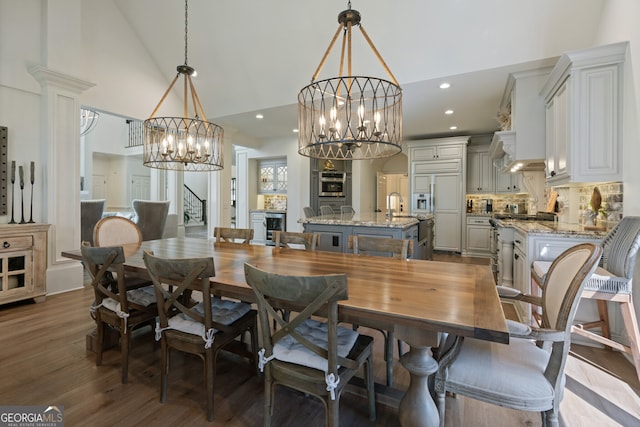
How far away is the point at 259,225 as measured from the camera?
7.35 metres

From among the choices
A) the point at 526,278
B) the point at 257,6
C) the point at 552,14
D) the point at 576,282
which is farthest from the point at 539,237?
the point at 257,6

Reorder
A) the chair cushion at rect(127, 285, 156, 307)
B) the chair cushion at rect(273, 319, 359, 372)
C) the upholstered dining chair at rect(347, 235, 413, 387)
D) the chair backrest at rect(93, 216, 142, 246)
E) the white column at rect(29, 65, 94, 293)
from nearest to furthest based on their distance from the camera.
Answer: the chair cushion at rect(273, 319, 359, 372)
the upholstered dining chair at rect(347, 235, 413, 387)
the chair cushion at rect(127, 285, 156, 307)
the chair backrest at rect(93, 216, 142, 246)
the white column at rect(29, 65, 94, 293)

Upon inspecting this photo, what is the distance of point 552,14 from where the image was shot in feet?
9.65

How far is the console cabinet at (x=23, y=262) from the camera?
10.00ft

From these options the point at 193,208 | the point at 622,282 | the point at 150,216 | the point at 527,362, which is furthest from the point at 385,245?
the point at 193,208

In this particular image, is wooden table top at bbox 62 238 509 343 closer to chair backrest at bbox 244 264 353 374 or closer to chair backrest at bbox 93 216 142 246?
chair backrest at bbox 244 264 353 374

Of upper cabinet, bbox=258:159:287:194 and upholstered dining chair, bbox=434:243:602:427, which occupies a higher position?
upper cabinet, bbox=258:159:287:194

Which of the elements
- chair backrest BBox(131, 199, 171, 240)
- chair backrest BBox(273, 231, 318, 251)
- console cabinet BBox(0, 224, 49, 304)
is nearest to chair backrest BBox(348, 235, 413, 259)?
chair backrest BBox(273, 231, 318, 251)

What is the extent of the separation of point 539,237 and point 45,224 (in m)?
5.03

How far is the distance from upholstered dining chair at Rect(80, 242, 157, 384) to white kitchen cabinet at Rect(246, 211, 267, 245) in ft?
16.6

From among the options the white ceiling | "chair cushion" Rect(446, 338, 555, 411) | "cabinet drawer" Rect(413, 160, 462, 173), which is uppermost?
the white ceiling

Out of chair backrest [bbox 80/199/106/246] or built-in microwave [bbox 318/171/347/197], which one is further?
built-in microwave [bbox 318/171/347/197]

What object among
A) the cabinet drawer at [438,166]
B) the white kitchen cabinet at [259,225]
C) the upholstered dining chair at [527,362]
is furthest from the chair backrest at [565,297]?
the white kitchen cabinet at [259,225]

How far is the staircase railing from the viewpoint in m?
11.5
